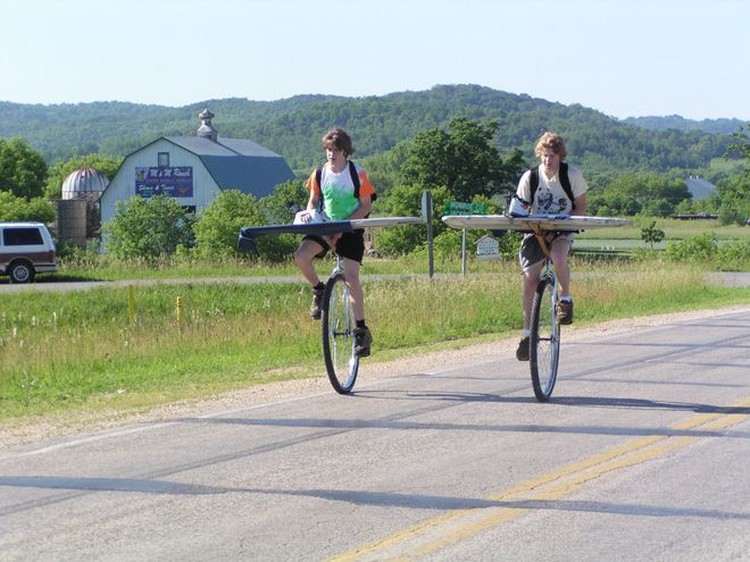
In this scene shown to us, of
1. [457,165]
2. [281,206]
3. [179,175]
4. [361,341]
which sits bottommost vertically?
[361,341]

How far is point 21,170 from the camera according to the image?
131 metres

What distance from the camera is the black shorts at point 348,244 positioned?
1045cm

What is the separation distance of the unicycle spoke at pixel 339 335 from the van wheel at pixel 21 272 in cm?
3272

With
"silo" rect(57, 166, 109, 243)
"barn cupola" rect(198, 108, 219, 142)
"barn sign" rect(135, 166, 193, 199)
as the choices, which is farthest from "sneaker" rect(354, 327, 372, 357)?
"barn cupola" rect(198, 108, 219, 142)

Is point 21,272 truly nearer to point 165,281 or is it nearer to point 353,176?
point 165,281

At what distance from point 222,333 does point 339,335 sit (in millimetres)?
7184

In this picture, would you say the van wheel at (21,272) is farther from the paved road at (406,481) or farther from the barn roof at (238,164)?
the barn roof at (238,164)

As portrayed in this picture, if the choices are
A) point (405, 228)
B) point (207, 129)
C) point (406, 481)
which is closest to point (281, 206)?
point (405, 228)

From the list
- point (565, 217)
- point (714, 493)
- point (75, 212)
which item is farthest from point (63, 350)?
point (75, 212)

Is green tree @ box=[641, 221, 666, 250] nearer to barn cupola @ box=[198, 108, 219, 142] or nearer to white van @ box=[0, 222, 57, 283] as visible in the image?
barn cupola @ box=[198, 108, 219, 142]

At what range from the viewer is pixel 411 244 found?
203 ft

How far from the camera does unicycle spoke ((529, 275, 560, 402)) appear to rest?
9.98 meters

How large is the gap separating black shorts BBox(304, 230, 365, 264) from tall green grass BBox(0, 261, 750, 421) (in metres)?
1.94

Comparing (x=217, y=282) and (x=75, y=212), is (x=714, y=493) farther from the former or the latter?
(x=75, y=212)
